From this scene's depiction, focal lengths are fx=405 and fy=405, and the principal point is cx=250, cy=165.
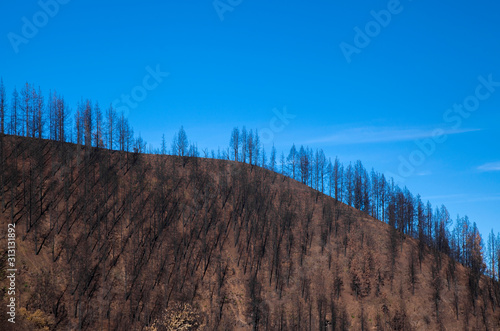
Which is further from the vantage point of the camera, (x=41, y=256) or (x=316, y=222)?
(x=316, y=222)

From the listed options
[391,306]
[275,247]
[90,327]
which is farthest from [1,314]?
[391,306]

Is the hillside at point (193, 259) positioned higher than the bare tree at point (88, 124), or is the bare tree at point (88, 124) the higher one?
the bare tree at point (88, 124)

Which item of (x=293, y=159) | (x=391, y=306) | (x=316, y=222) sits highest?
(x=293, y=159)

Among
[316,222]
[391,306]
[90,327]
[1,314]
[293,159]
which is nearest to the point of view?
[1,314]

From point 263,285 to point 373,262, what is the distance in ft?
86.8

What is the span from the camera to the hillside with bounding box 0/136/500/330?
218 ft

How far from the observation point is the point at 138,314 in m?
66.9

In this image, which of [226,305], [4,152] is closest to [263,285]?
[226,305]

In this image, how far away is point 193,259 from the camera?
269 ft

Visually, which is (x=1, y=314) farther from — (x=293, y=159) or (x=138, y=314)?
(x=293, y=159)

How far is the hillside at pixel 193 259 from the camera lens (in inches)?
2616

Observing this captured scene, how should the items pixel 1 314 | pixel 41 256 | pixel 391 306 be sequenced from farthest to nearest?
pixel 391 306, pixel 41 256, pixel 1 314

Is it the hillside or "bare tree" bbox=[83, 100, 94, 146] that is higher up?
"bare tree" bbox=[83, 100, 94, 146]

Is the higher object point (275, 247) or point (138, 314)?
point (275, 247)
